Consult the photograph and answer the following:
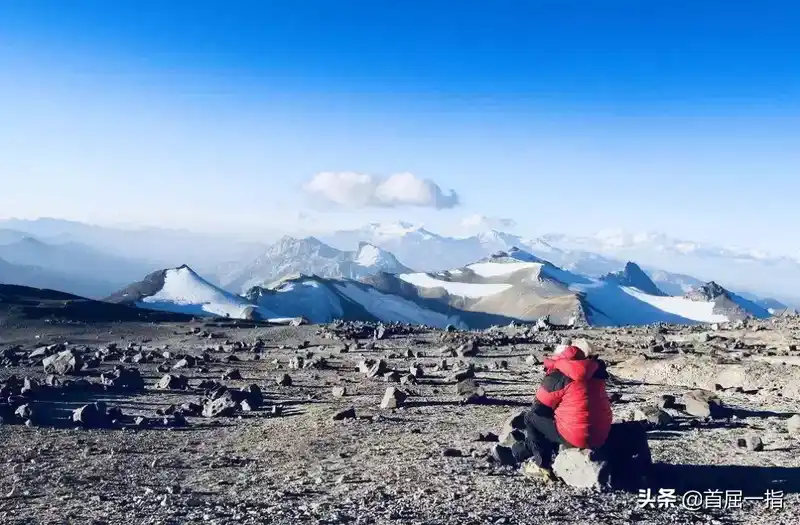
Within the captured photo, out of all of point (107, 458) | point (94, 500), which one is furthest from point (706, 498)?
point (107, 458)

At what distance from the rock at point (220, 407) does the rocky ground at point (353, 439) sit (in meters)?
0.05

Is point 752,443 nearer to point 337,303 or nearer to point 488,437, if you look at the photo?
point 488,437

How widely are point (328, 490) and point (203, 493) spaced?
1849mm

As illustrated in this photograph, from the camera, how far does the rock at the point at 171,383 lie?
806 inches

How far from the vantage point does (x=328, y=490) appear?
9.71 metres

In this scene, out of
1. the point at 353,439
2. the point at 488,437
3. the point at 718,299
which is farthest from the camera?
the point at 718,299

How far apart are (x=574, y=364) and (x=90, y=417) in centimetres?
1123

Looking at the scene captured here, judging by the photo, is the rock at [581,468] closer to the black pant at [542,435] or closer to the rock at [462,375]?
the black pant at [542,435]

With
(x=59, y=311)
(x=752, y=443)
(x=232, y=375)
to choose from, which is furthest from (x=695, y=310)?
(x=752, y=443)

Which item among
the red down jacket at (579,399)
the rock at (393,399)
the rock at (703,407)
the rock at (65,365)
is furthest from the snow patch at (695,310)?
the red down jacket at (579,399)

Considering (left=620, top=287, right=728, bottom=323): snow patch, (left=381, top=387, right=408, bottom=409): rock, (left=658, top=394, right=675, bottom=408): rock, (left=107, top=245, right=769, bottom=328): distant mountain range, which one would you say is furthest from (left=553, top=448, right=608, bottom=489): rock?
(left=620, top=287, right=728, bottom=323): snow patch

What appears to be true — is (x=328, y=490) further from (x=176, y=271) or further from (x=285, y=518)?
(x=176, y=271)

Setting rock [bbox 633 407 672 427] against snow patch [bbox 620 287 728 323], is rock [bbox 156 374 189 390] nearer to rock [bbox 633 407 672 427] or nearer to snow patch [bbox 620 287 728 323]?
rock [bbox 633 407 672 427]

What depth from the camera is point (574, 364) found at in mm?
9492
